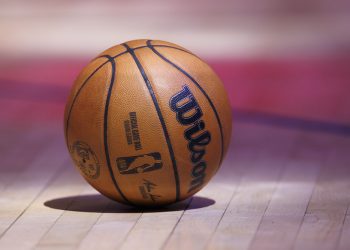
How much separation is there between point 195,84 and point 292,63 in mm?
7048

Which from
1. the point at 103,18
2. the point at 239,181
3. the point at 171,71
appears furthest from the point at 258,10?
the point at 171,71

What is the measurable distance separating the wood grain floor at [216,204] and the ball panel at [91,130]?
0.85 feet

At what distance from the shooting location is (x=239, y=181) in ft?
23.0

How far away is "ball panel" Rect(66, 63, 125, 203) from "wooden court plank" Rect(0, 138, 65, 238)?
55cm

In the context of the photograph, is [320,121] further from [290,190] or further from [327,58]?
[327,58]

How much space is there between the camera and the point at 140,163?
5789 mm

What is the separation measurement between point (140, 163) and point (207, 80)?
0.66 m

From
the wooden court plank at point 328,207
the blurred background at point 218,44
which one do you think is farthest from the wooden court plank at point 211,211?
the blurred background at point 218,44

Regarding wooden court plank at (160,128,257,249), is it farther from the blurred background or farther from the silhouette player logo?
the blurred background

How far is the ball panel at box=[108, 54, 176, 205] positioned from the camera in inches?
227

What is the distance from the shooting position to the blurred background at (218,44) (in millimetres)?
10523

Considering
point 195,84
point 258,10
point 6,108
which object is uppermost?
point 195,84

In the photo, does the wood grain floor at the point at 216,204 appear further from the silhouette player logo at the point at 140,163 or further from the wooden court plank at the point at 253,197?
the silhouette player logo at the point at 140,163

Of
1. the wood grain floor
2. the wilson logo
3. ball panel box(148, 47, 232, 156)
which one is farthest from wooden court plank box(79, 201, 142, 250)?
ball panel box(148, 47, 232, 156)
